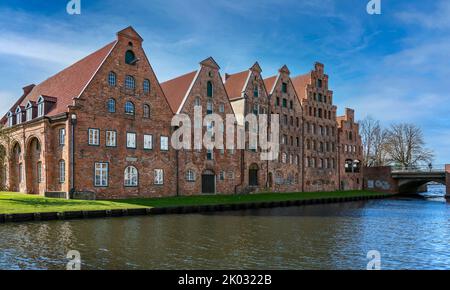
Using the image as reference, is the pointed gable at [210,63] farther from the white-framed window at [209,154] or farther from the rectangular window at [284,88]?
the rectangular window at [284,88]

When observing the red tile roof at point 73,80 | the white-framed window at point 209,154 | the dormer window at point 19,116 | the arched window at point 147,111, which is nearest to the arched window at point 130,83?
the arched window at point 147,111

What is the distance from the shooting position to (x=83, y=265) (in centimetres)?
1195

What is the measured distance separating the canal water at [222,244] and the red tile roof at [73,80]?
14.1 metres

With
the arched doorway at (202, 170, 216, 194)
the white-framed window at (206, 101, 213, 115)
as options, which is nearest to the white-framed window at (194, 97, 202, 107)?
the white-framed window at (206, 101, 213, 115)

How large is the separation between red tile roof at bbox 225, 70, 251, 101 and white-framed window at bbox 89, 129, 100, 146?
1885 centimetres

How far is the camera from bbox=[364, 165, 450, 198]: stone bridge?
2285 inches

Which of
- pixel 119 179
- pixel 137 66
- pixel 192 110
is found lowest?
pixel 119 179

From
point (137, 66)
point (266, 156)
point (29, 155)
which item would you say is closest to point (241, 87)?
point (266, 156)

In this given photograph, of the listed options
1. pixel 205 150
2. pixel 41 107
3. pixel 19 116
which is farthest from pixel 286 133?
pixel 19 116

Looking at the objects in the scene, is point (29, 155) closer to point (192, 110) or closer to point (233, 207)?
point (192, 110)

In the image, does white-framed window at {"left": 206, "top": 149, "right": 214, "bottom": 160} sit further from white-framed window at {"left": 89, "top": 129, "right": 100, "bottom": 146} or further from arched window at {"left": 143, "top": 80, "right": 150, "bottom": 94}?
white-framed window at {"left": 89, "top": 129, "right": 100, "bottom": 146}

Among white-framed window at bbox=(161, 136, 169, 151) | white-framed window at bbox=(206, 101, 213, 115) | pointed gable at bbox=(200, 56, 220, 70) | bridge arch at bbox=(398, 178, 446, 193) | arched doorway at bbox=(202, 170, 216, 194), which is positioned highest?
pointed gable at bbox=(200, 56, 220, 70)

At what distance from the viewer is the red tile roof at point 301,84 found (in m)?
56.0
